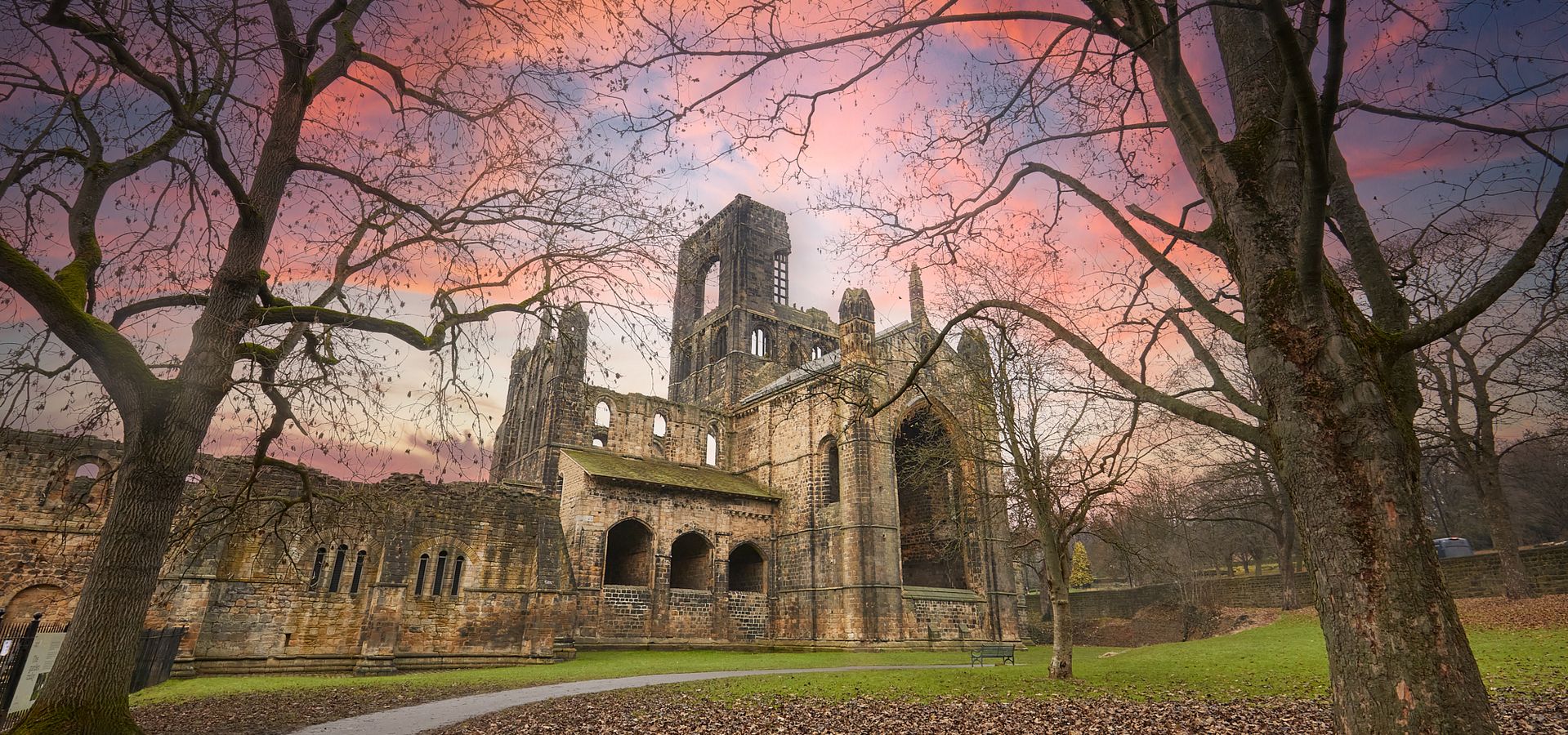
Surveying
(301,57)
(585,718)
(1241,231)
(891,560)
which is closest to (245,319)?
(301,57)

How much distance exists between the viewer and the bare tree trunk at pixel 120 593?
19.7ft

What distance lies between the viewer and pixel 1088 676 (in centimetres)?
1245

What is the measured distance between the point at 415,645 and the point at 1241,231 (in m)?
19.0

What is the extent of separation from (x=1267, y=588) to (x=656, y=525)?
25636 millimetres

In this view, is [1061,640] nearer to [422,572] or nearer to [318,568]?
[422,572]

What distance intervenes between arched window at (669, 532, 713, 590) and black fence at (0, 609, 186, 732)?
1389cm

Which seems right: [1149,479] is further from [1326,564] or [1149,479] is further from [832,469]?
[1326,564]

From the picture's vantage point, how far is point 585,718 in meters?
8.62

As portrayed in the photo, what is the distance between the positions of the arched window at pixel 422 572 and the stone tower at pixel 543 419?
15.1ft

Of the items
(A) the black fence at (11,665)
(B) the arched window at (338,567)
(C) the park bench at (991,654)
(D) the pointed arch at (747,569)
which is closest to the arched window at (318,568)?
(B) the arched window at (338,567)

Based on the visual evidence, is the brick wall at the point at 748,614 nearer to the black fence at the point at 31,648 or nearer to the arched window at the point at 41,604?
the black fence at the point at 31,648

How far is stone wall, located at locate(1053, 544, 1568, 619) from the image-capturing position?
66.3 feet

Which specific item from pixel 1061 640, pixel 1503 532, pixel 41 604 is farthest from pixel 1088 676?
pixel 41 604

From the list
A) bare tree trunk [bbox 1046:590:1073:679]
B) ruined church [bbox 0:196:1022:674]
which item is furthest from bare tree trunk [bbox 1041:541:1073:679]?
ruined church [bbox 0:196:1022:674]
